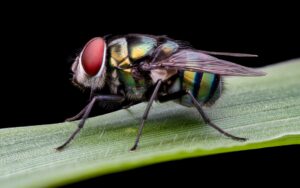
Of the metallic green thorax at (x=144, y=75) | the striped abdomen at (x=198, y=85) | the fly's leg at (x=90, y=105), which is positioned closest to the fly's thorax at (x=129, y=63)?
the metallic green thorax at (x=144, y=75)

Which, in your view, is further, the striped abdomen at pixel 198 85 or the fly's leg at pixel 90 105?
the striped abdomen at pixel 198 85

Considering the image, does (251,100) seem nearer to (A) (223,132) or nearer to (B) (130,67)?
(A) (223,132)

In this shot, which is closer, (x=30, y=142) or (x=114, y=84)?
(x=30, y=142)

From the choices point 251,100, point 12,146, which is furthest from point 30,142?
point 251,100

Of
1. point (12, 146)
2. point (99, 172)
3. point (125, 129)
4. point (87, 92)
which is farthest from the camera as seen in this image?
point (87, 92)

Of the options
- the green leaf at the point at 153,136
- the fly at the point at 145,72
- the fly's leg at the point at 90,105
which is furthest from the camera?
the fly at the point at 145,72

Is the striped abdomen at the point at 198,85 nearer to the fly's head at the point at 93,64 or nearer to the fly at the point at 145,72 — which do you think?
the fly at the point at 145,72
